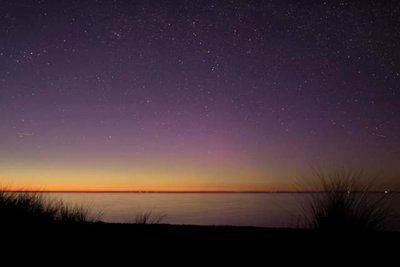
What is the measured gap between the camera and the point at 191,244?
4.15 metres

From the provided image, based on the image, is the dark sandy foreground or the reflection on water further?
the reflection on water

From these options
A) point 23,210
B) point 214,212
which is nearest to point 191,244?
point 23,210

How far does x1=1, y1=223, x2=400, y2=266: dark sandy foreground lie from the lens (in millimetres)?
3560

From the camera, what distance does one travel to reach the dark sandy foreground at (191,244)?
11.7 ft

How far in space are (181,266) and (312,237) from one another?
73.8 inches

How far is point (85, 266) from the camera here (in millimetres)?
3115

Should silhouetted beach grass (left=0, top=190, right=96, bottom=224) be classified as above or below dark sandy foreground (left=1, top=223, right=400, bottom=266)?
above

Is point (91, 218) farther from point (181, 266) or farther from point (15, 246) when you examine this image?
point (181, 266)

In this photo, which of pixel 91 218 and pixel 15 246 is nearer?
pixel 15 246

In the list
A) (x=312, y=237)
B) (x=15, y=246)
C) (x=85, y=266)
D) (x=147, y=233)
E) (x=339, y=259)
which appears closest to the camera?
(x=85, y=266)

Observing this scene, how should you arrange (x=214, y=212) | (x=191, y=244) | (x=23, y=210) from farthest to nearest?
(x=214, y=212)
(x=23, y=210)
(x=191, y=244)

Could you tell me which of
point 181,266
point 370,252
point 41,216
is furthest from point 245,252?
point 41,216

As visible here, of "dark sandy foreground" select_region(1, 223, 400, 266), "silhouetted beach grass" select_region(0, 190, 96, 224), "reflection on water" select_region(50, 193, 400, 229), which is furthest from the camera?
"reflection on water" select_region(50, 193, 400, 229)

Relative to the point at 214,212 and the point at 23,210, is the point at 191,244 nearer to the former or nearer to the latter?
the point at 23,210
